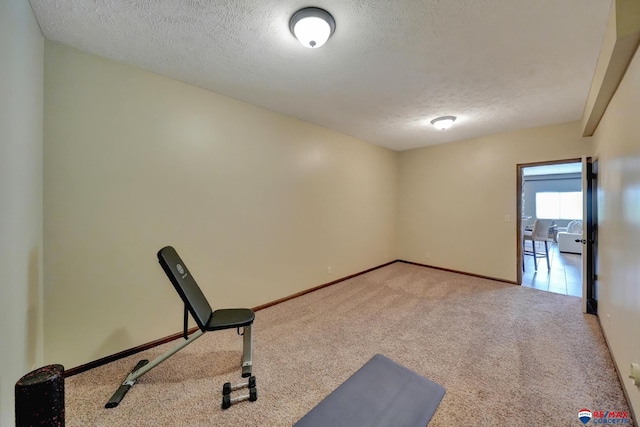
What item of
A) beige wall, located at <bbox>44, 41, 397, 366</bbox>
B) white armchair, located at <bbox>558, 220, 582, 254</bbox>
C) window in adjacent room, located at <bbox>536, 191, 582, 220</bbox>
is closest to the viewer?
beige wall, located at <bbox>44, 41, 397, 366</bbox>

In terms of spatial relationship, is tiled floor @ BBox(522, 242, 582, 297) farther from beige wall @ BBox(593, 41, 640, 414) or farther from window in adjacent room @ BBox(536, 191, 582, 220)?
window in adjacent room @ BBox(536, 191, 582, 220)

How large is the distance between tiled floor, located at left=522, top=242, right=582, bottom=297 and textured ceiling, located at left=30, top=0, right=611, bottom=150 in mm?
2634

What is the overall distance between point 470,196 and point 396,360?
11.4 feet

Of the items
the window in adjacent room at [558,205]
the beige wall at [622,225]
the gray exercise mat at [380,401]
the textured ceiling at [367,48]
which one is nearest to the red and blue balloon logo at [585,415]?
the beige wall at [622,225]

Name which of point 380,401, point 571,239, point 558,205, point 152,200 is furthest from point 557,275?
point 558,205

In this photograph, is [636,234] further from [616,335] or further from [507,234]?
[507,234]

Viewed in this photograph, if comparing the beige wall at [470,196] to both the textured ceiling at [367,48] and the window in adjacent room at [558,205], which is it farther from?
the window in adjacent room at [558,205]

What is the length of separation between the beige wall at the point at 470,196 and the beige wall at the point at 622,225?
126cm

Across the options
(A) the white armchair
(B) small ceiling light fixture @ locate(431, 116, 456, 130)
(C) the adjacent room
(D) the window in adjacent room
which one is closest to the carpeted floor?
(C) the adjacent room

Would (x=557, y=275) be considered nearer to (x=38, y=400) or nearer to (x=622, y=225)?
(x=622, y=225)

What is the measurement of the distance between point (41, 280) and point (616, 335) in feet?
14.5

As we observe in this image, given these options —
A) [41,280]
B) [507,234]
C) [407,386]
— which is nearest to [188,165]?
[41,280]

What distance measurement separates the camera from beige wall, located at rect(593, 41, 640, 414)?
154 centimetres

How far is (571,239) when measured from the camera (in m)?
6.51
